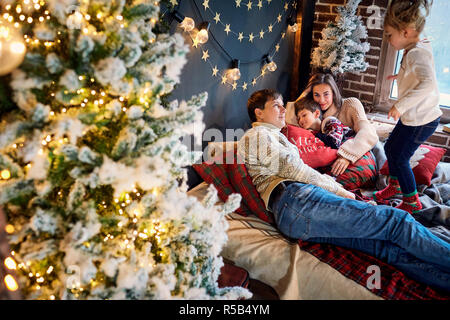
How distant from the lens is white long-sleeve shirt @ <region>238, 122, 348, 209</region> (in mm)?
1953

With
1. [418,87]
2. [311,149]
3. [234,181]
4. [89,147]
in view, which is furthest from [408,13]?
[89,147]

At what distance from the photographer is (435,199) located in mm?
2158

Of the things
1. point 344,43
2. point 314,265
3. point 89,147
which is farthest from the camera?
point 344,43

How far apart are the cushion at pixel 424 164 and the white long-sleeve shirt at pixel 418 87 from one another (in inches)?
16.1

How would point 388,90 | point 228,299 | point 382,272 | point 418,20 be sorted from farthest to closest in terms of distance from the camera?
1. point 388,90
2. point 418,20
3. point 382,272
4. point 228,299

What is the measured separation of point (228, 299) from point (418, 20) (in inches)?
68.2

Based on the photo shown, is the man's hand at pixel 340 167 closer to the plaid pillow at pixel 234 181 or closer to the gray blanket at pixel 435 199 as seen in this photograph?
the gray blanket at pixel 435 199

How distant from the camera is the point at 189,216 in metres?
1.19

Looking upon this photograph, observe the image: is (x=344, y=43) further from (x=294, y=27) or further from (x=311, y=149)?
(x=311, y=149)

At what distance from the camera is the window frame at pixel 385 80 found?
10.4ft

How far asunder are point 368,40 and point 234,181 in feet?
7.15


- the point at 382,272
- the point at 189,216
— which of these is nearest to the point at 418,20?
the point at 382,272

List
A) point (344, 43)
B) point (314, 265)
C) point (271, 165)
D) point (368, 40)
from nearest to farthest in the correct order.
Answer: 1. point (314, 265)
2. point (271, 165)
3. point (344, 43)
4. point (368, 40)
